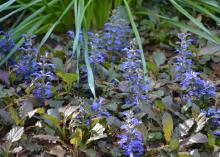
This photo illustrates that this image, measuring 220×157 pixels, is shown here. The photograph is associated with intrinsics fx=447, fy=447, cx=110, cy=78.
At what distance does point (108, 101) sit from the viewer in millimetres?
2434

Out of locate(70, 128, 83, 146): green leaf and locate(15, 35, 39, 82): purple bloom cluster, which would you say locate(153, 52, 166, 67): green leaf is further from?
locate(70, 128, 83, 146): green leaf

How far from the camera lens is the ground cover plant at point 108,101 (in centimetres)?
210

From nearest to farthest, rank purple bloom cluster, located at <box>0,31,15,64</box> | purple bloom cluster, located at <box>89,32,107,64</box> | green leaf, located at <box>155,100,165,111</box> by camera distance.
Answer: green leaf, located at <box>155,100,165,111</box>, purple bloom cluster, located at <box>89,32,107,64</box>, purple bloom cluster, located at <box>0,31,15,64</box>

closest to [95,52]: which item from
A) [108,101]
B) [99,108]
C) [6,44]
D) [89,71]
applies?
[89,71]

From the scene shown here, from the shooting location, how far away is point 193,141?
2059 mm

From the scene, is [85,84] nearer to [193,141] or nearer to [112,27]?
[112,27]

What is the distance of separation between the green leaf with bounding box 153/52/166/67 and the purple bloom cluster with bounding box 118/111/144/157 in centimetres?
79

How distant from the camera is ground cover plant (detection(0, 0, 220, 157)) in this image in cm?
210

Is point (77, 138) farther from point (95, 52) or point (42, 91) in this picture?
point (95, 52)

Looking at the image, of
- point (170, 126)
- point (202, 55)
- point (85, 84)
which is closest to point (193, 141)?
point (170, 126)

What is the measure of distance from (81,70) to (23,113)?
54 centimetres

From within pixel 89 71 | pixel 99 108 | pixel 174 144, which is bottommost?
pixel 174 144

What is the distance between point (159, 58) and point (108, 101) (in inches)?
21.9

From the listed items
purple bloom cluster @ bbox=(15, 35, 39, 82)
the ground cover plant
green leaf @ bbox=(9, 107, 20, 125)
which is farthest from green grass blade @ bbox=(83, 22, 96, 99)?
green leaf @ bbox=(9, 107, 20, 125)
